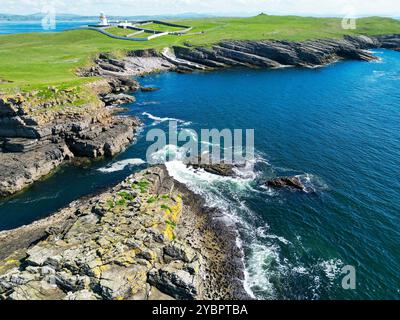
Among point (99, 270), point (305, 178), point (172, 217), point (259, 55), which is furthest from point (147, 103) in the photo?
point (259, 55)

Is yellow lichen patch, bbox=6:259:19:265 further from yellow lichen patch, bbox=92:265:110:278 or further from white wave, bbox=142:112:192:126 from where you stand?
white wave, bbox=142:112:192:126

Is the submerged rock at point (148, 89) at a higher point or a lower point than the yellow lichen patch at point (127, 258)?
higher

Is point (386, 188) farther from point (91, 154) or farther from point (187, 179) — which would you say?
point (91, 154)

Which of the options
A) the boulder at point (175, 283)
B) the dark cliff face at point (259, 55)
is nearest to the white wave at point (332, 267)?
the boulder at point (175, 283)

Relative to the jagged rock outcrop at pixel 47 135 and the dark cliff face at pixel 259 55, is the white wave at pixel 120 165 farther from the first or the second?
the dark cliff face at pixel 259 55

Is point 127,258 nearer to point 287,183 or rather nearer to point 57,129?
point 287,183
